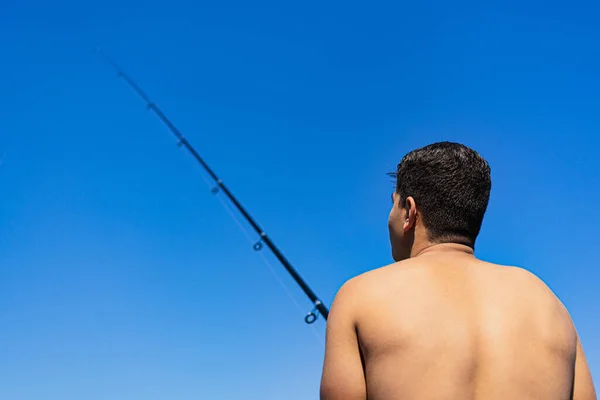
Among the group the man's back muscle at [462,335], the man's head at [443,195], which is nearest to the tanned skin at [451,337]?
the man's back muscle at [462,335]

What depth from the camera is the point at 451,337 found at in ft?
5.46

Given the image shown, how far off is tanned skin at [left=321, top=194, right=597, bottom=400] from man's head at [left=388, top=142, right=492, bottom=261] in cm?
13

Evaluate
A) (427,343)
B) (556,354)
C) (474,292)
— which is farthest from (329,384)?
(556,354)

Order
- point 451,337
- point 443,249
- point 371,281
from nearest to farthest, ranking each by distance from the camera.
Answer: point 451,337, point 371,281, point 443,249

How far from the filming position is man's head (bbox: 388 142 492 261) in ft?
6.61

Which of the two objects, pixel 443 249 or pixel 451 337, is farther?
pixel 443 249

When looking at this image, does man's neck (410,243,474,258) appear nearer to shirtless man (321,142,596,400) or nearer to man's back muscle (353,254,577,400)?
shirtless man (321,142,596,400)

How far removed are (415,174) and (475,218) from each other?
250 mm

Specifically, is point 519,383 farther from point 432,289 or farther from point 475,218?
point 475,218

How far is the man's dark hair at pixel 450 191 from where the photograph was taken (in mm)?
2012

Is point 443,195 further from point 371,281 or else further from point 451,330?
point 451,330

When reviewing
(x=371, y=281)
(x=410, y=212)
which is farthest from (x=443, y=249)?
(x=371, y=281)

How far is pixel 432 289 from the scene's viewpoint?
5.78ft

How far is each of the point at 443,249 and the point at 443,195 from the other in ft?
0.60
